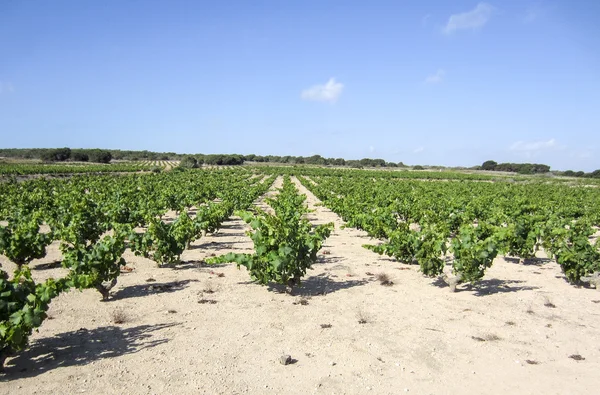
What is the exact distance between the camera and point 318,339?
7250 millimetres

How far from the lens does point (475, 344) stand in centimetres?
712

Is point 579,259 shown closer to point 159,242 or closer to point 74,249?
point 159,242

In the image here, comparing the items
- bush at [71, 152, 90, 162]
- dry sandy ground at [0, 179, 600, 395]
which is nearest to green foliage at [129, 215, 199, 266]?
dry sandy ground at [0, 179, 600, 395]

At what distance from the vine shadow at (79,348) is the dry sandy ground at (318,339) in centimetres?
3

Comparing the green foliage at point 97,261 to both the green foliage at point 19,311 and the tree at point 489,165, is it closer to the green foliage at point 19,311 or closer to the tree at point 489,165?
the green foliage at point 19,311

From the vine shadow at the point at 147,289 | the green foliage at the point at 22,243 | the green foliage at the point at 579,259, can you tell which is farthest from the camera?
the green foliage at the point at 22,243

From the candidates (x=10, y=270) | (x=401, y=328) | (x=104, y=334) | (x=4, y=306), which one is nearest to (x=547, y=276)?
(x=401, y=328)

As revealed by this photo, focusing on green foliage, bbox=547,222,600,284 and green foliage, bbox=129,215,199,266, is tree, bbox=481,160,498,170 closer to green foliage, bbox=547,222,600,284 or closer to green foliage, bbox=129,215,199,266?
green foliage, bbox=547,222,600,284

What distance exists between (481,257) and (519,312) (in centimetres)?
143

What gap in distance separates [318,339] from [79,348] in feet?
13.0

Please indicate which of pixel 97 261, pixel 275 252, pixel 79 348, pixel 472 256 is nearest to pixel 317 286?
pixel 275 252

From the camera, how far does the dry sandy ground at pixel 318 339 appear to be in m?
5.82

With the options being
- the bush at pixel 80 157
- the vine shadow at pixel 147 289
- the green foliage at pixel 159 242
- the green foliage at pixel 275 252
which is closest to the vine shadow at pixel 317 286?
the green foliage at pixel 275 252

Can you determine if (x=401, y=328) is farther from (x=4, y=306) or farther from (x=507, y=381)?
(x=4, y=306)
